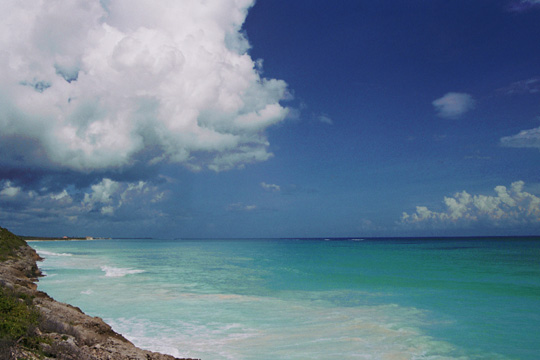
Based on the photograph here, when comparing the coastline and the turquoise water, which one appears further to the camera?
the turquoise water

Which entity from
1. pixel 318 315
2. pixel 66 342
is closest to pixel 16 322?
pixel 66 342

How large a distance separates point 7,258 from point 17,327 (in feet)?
91.1

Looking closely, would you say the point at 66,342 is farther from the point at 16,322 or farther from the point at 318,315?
the point at 318,315

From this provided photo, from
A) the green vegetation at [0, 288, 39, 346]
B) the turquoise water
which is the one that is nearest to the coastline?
the green vegetation at [0, 288, 39, 346]

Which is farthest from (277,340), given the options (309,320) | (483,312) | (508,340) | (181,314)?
(483,312)

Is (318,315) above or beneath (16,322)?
beneath

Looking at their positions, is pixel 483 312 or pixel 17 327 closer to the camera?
pixel 17 327

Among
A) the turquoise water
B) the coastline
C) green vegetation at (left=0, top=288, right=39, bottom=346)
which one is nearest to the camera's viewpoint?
the coastline

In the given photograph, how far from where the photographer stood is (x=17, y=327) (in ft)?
25.8

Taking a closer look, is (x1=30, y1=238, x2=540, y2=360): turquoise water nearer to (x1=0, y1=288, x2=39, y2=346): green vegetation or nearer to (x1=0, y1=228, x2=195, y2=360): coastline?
(x1=0, y1=228, x2=195, y2=360): coastline

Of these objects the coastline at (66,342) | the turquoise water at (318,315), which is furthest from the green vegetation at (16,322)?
the turquoise water at (318,315)

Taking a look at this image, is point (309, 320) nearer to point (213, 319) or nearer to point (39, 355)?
point (213, 319)

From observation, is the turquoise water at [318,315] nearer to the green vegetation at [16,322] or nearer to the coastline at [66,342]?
the coastline at [66,342]

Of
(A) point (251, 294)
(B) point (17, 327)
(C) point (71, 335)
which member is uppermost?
(B) point (17, 327)
